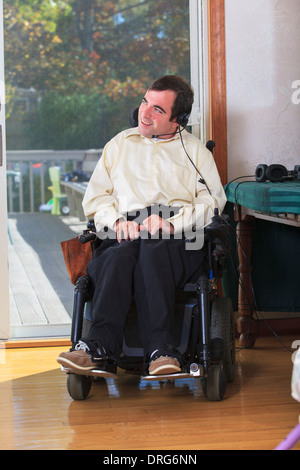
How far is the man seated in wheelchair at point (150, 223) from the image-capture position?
7.29ft

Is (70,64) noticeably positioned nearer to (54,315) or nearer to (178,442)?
(54,315)

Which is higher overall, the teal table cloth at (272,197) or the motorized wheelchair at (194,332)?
the teal table cloth at (272,197)

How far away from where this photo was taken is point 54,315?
3357 millimetres

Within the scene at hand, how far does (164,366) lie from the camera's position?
83.4 inches

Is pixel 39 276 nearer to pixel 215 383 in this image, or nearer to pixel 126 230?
pixel 126 230

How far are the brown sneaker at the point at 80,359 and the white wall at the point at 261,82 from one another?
4.61 ft

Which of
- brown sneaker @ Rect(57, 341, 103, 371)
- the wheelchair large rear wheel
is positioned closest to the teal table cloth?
the wheelchair large rear wheel

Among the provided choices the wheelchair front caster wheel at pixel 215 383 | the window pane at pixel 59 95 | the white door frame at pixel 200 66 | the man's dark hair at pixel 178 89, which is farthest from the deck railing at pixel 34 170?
the wheelchair front caster wheel at pixel 215 383

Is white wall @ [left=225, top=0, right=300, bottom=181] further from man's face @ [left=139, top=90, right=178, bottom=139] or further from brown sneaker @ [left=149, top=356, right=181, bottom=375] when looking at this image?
brown sneaker @ [left=149, top=356, right=181, bottom=375]

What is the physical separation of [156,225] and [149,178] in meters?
0.28

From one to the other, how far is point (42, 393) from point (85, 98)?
4.83 feet

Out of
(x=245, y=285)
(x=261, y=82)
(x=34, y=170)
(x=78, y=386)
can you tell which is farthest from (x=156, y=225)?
(x=261, y=82)

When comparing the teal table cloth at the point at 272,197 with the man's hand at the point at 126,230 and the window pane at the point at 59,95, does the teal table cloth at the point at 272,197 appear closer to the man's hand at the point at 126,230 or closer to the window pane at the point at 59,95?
the man's hand at the point at 126,230
